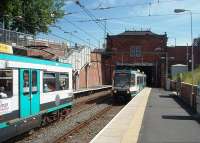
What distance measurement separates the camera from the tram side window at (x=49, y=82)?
19.6 metres

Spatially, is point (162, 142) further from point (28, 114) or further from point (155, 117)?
point (155, 117)

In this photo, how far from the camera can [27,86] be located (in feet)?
55.5

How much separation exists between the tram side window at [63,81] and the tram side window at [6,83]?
714cm

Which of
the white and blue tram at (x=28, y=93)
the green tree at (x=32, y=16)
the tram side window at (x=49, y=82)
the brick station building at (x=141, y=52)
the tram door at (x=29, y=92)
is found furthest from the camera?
the brick station building at (x=141, y=52)

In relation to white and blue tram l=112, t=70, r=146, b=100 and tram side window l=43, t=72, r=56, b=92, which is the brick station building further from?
tram side window l=43, t=72, r=56, b=92

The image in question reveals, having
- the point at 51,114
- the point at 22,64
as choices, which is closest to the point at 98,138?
the point at 22,64

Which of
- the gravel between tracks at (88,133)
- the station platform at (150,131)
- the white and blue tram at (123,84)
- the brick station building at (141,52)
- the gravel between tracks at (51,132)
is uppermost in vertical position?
the brick station building at (141,52)

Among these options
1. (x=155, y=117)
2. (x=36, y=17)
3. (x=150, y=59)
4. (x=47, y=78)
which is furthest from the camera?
(x=150, y=59)

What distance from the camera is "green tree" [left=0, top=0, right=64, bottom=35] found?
169ft

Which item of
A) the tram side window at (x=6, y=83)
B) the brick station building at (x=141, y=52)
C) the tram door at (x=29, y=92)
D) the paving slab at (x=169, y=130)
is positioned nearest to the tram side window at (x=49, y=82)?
the tram door at (x=29, y=92)

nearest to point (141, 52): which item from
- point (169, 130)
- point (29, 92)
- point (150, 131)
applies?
point (169, 130)

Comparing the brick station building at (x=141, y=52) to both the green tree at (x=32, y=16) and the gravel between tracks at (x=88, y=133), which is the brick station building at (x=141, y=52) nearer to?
the green tree at (x=32, y=16)

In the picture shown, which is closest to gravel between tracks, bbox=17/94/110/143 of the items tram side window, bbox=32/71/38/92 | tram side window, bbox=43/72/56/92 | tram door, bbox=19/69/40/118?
tram door, bbox=19/69/40/118

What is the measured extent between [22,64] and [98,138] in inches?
136
